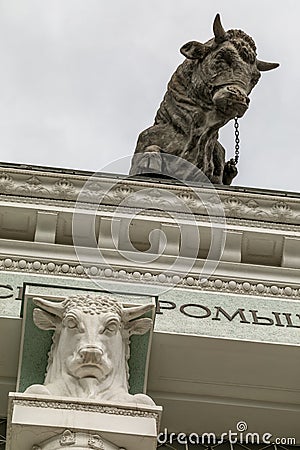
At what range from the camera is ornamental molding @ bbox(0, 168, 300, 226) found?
631 inches

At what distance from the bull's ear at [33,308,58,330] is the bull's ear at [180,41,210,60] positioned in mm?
5326

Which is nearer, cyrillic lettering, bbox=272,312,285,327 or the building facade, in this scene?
the building facade

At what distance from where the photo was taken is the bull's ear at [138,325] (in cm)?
1423

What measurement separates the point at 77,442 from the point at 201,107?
21.4 feet

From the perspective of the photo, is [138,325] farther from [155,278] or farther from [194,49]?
[194,49]

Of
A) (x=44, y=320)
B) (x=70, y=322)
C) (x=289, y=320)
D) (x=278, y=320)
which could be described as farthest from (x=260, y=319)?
(x=44, y=320)

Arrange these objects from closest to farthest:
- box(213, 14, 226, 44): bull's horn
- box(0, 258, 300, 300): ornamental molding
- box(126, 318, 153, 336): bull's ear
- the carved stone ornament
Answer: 1. the carved stone ornament
2. box(126, 318, 153, 336): bull's ear
3. box(0, 258, 300, 300): ornamental molding
4. box(213, 14, 226, 44): bull's horn

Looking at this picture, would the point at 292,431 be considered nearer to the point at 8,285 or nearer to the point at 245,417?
the point at 245,417

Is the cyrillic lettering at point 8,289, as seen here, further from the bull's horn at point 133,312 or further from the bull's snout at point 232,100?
the bull's snout at point 232,100

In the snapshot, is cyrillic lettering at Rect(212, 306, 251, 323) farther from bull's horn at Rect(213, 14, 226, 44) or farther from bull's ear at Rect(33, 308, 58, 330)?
bull's horn at Rect(213, 14, 226, 44)

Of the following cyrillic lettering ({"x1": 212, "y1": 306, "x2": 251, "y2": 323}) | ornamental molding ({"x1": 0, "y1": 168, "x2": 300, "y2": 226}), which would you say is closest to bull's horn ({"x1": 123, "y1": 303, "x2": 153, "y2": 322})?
cyrillic lettering ({"x1": 212, "y1": 306, "x2": 251, "y2": 323})

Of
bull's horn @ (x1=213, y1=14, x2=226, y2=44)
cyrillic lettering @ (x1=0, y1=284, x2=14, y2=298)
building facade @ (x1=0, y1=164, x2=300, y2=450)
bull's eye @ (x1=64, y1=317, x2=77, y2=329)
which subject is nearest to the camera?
bull's eye @ (x1=64, y1=317, x2=77, y2=329)

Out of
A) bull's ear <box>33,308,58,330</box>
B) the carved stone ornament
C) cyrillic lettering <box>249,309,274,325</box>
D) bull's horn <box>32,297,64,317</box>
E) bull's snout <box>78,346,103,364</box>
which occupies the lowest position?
the carved stone ornament

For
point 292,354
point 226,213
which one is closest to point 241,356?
point 292,354
